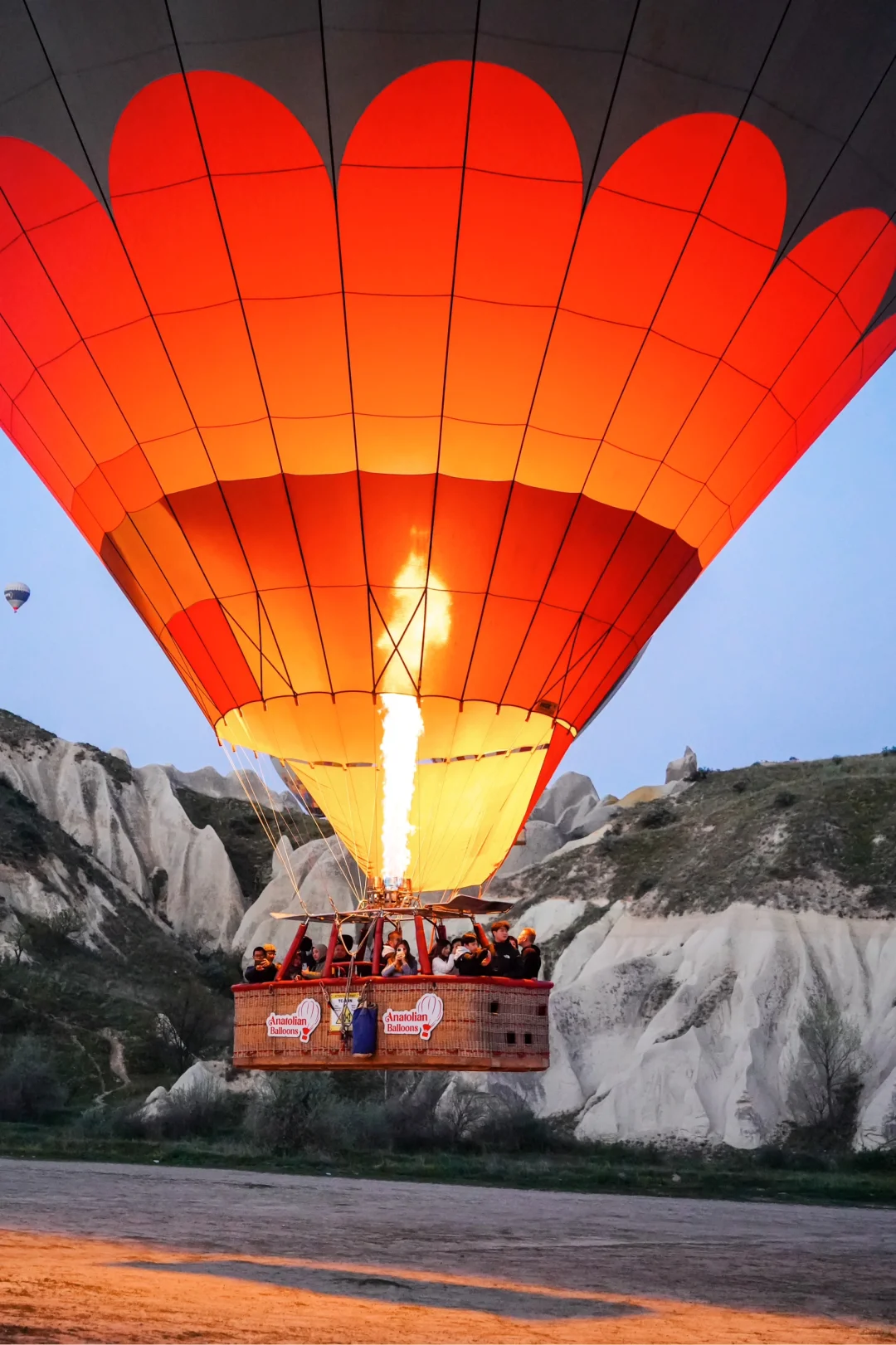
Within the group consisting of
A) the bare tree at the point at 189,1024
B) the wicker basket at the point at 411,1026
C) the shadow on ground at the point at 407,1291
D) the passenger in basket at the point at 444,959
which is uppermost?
the bare tree at the point at 189,1024

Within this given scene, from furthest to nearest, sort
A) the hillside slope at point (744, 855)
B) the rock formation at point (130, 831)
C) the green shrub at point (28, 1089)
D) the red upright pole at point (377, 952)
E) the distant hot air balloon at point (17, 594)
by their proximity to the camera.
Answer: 1. the rock formation at point (130, 831)
2. the distant hot air balloon at point (17, 594)
3. the hillside slope at point (744, 855)
4. the green shrub at point (28, 1089)
5. the red upright pole at point (377, 952)

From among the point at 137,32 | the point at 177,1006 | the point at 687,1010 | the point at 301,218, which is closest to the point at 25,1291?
the point at 301,218

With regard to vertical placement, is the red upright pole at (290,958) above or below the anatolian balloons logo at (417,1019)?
above

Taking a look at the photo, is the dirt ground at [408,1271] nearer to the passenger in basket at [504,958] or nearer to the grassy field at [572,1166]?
the passenger in basket at [504,958]

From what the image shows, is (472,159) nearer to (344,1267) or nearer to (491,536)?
(491,536)

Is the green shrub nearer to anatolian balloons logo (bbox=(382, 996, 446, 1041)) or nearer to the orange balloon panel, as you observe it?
the orange balloon panel

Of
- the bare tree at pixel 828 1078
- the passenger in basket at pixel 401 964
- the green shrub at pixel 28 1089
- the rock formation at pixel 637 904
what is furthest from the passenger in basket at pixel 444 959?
the green shrub at pixel 28 1089

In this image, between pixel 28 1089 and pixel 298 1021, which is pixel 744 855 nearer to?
pixel 28 1089

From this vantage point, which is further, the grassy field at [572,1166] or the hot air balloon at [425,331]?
the grassy field at [572,1166]

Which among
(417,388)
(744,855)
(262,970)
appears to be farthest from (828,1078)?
(417,388)
